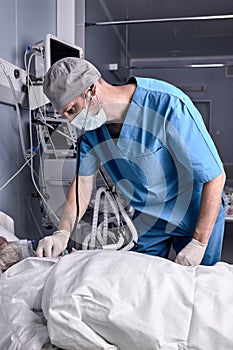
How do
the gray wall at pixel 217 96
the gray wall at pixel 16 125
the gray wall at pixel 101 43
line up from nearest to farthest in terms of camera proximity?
1. the gray wall at pixel 16 125
2. the gray wall at pixel 101 43
3. the gray wall at pixel 217 96

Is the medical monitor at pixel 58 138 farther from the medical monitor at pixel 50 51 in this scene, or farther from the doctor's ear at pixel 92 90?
the doctor's ear at pixel 92 90

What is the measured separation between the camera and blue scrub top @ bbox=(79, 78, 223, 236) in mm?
1236

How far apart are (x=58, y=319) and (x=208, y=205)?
69cm

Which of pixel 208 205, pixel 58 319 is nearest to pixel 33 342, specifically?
pixel 58 319

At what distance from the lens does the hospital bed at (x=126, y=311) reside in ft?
2.25

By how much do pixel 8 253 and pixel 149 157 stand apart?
0.59m

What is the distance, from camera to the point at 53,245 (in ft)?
4.32

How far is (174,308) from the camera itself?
701 millimetres

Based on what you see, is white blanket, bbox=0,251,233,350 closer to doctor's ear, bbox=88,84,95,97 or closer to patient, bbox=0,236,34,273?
patient, bbox=0,236,34,273

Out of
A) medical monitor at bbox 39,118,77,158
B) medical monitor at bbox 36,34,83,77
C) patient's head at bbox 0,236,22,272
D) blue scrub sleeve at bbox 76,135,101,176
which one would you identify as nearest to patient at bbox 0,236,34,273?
patient's head at bbox 0,236,22,272

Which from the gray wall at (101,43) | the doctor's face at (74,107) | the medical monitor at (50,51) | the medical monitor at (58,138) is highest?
the gray wall at (101,43)

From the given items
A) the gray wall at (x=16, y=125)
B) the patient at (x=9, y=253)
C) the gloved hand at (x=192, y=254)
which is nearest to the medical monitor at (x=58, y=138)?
the gray wall at (x=16, y=125)

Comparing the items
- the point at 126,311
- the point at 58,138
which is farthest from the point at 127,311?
the point at 58,138

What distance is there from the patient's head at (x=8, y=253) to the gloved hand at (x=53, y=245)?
0.07 m
